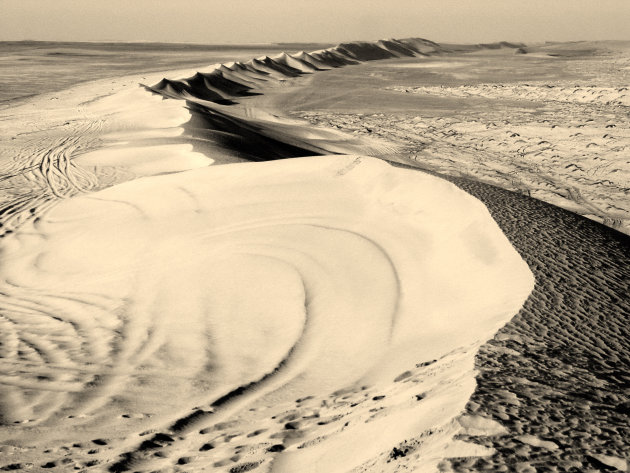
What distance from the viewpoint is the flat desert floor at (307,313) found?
266cm

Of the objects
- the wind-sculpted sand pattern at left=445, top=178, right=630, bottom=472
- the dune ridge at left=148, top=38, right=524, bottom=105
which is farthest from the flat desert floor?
the dune ridge at left=148, top=38, right=524, bottom=105

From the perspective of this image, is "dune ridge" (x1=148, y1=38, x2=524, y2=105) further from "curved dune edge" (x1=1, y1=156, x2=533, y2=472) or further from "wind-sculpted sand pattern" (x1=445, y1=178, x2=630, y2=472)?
"wind-sculpted sand pattern" (x1=445, y1=178, x2=630, y2=472)

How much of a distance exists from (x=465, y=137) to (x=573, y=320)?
9170mm

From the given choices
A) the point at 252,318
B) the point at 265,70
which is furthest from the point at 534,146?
the point at 265,70

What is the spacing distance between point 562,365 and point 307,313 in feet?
5.71

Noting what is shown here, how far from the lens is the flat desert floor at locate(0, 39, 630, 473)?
266 cm

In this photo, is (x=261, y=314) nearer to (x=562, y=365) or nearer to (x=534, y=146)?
(x=562, y=365)

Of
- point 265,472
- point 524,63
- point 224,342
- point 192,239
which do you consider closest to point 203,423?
point 265,472

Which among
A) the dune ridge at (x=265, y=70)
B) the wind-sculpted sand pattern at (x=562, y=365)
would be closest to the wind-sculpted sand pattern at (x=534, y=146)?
the wind-sculpted sand pattern at (x=562, y=365)

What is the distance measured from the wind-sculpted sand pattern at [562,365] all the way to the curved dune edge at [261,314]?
138 mm

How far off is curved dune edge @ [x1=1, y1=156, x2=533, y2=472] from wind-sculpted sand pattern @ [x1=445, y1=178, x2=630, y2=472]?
14 centimetres

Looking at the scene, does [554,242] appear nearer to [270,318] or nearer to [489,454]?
[270,318]

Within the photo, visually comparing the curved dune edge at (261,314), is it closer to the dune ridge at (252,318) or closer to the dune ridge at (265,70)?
the dune ridge at (252,318)

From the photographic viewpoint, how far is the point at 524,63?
29.5 meters
